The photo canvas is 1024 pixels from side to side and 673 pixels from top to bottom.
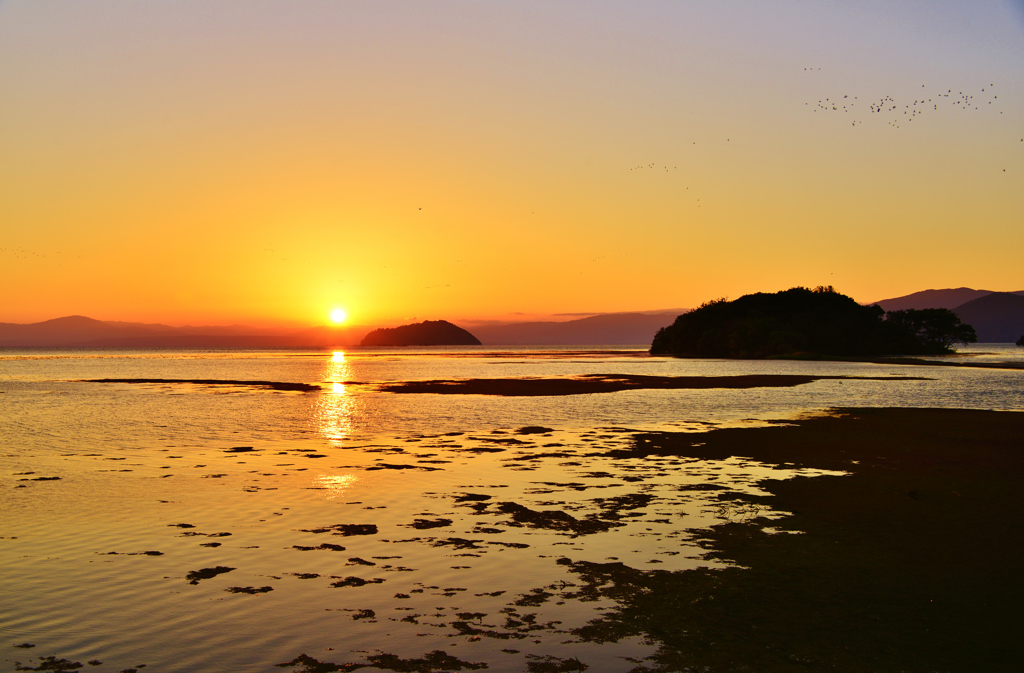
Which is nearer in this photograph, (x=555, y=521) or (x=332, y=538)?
(x=332, y=538)

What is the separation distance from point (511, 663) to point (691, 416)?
2816 centimetres

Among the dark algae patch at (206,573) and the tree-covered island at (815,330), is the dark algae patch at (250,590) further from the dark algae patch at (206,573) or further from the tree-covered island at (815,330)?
the tree-covered island at (815,330)

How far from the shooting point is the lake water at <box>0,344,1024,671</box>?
826 cm

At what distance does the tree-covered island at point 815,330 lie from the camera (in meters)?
165

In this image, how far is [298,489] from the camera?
57.8 ft

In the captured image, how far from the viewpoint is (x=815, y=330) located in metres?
170

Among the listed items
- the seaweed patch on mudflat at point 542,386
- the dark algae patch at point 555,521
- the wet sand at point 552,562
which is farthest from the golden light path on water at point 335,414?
the dark algae patch at point 555,521

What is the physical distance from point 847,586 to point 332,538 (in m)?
8.45

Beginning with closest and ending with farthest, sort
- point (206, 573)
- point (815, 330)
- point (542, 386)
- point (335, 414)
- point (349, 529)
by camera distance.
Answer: point (206, 573)
point (349, 529)
point (335, 414)
point (542, 386)
point (815, 330)

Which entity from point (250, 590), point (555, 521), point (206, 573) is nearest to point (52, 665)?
point (250, 590)

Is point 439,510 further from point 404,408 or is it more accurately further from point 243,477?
point 404,408

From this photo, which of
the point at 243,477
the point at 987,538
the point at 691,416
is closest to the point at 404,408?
the point at 691,416

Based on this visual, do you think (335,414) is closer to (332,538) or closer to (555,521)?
(332,538)

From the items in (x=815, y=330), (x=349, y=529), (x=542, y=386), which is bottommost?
(x=349, y=529)
